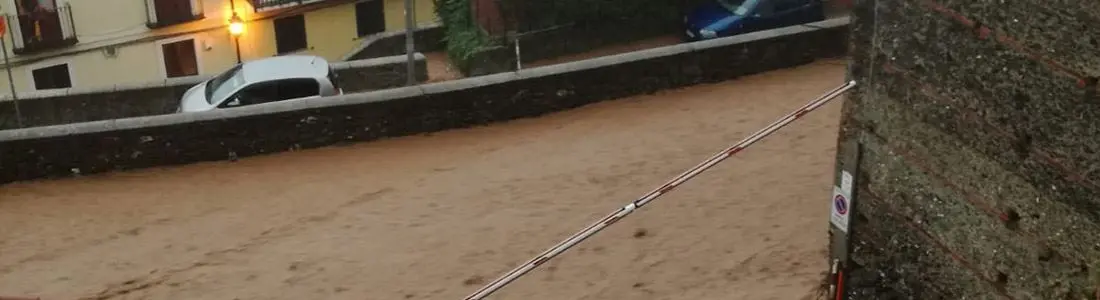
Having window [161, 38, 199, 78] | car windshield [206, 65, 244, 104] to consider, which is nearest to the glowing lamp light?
window [161, 38, 199, 78]

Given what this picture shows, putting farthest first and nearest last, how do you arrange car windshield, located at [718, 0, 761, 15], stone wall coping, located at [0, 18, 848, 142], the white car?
1. car windshield, located at [718, 0, 761, 15]
2. the white car
3. stone wall coping, located at [0, 18, 848, 142]

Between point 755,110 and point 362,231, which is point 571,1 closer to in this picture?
point 755,110

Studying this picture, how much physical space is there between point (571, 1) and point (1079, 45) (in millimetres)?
13546

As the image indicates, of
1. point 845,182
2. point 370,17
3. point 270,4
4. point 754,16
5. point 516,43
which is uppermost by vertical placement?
point 845,182

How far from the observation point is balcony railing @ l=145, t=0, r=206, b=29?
21641mm

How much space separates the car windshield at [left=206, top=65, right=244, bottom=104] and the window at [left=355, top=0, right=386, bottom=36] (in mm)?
9786

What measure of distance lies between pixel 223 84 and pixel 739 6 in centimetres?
766

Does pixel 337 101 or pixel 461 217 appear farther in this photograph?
pixel 337 101

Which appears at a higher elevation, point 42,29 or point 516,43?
point 42,29

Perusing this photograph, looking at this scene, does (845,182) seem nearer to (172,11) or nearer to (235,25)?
(235,25)

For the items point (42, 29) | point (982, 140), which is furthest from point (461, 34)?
point (982, 140)

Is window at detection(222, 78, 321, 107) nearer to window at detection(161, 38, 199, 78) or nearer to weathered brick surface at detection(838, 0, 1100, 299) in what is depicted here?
weathered brick surface at detection(838, 0, 1100, 299)

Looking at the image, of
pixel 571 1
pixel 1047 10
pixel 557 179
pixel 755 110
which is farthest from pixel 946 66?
pixel 571 1

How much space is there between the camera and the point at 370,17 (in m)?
24.0
